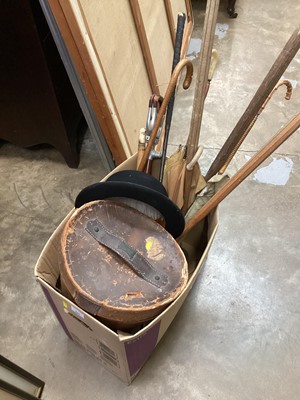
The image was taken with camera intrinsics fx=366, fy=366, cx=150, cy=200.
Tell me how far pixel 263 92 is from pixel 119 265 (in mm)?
554

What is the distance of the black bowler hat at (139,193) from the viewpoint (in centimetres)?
91

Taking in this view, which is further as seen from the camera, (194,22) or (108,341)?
(194,22)

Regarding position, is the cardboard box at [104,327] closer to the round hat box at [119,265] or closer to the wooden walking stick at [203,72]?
the round hat box at [119,265]

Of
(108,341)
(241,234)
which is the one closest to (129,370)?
(108,341)

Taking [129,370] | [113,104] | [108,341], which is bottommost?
[129,370]

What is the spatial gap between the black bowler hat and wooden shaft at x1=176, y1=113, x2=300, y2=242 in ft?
0.23

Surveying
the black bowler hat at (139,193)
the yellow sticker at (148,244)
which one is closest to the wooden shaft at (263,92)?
the black bowler hat at (139,193)

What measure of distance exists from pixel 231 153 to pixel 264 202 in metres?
0.59

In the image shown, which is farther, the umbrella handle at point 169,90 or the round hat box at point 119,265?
the umbrella handle at point 169,90

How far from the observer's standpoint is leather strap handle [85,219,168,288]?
0.88m

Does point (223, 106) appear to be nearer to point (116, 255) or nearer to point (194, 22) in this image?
point (194, 22)

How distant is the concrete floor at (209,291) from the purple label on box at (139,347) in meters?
0.16

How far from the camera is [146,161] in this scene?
3.60 ft

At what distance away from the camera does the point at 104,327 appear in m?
0.85
